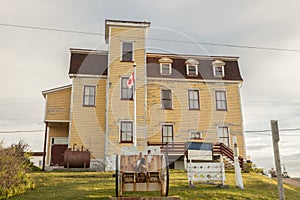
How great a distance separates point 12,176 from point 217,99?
16.7 m

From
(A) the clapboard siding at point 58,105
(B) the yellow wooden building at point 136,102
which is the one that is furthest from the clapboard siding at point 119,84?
(A) the clapboard siding at point 58,105

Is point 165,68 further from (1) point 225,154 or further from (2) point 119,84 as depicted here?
(1) point 225,154

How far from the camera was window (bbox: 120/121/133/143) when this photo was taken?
65.4 feet

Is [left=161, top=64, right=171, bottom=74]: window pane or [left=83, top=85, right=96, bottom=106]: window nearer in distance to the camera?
[left=83, top=85, right=96, bottom=106]: window

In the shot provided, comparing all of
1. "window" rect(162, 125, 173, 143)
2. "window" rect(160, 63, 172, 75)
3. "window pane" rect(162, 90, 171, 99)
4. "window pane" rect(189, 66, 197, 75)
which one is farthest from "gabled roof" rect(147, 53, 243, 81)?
"window" rect(162, 125, 173, 143)

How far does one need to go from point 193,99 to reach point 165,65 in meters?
3.34

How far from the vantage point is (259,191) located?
10.6 m

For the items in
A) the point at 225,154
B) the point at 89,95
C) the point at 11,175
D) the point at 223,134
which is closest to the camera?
the point at 11,175

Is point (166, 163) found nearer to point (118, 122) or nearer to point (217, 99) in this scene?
point (118, 122)

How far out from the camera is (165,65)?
23.4 m

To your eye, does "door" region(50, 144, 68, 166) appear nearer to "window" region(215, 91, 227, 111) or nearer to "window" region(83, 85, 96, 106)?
"window" region(83, 85, 96, 106)

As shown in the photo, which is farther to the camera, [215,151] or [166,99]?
[166,99]

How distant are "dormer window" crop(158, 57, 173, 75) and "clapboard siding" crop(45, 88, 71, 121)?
7061mm

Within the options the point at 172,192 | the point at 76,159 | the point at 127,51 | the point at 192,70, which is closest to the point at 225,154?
the point at 192,70
